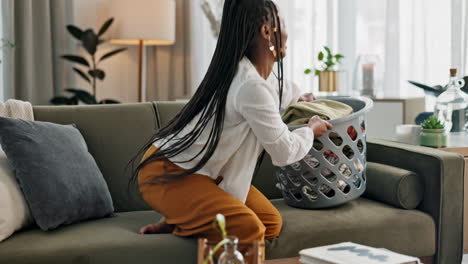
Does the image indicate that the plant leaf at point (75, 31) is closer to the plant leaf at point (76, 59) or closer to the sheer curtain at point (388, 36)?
the plant leaf at point (76, 59)

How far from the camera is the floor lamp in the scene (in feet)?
13.4

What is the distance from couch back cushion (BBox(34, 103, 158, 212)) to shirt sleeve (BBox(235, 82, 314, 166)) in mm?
676

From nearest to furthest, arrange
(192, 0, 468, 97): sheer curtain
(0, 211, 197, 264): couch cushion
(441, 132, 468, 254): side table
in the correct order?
(0, 211, 197, 264): couch cushion
(441, 132, 468, 254): side table
(192, 0, 468, 97): sheer curtain

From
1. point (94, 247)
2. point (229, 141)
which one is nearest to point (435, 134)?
point (229, 141)

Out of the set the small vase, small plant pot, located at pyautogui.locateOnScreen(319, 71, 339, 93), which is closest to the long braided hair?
the small vase

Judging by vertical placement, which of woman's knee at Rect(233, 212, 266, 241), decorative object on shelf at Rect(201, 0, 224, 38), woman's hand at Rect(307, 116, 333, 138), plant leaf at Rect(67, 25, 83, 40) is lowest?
woman's knee at Rect(233, 212, 266, 241)

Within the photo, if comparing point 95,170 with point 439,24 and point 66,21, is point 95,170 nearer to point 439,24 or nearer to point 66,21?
point 66,21

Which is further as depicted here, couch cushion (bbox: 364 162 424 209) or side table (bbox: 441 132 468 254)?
side table (bbox: 441 132 468 254)

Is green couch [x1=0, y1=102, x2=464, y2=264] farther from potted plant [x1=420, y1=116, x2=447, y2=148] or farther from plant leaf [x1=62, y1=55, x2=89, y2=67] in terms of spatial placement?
plant leaf [x1=62, y1=55, x2=89, y2=67]

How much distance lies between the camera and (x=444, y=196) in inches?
84.4

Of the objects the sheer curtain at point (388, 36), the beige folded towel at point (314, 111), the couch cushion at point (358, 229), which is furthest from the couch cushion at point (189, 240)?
the sheer curtain at point (388, 36)

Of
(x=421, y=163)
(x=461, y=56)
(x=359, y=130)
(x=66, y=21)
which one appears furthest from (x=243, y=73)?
(x=66, y=21)

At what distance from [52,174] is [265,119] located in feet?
2.35

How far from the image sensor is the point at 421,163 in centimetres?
220
